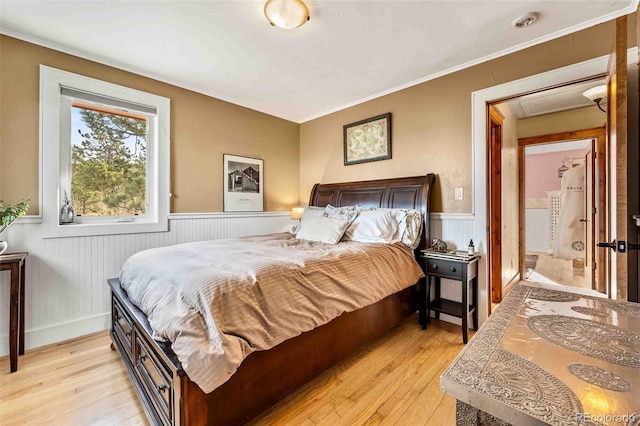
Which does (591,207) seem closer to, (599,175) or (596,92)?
(599,175)

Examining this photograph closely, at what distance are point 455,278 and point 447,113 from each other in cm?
165

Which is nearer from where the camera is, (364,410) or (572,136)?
(364,410)

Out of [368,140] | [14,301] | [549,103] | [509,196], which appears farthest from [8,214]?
[549,103]

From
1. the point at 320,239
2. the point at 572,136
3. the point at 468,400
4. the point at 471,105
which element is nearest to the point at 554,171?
the point at 572,136

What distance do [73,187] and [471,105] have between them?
387cm

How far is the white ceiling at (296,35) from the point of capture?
193cm

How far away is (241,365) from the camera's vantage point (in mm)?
1379

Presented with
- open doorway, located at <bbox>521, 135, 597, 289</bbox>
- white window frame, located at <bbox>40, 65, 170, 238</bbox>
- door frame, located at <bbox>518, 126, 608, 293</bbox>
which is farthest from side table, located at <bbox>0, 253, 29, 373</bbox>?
open doorway, located at <bbox>521, 135, 597, 289</bbox>

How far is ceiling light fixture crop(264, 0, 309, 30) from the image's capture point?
1.81 meters

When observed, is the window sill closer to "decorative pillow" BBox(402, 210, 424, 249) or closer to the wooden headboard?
the wooden headboard

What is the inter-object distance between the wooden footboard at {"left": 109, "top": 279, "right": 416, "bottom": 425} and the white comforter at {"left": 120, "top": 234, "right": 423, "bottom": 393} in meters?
0.11

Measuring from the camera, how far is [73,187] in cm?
261

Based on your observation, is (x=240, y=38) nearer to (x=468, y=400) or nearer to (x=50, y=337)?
(x=468, y=400)

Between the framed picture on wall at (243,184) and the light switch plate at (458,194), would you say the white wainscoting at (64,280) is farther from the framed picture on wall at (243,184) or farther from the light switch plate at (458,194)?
the light switch plate at (458,194)
